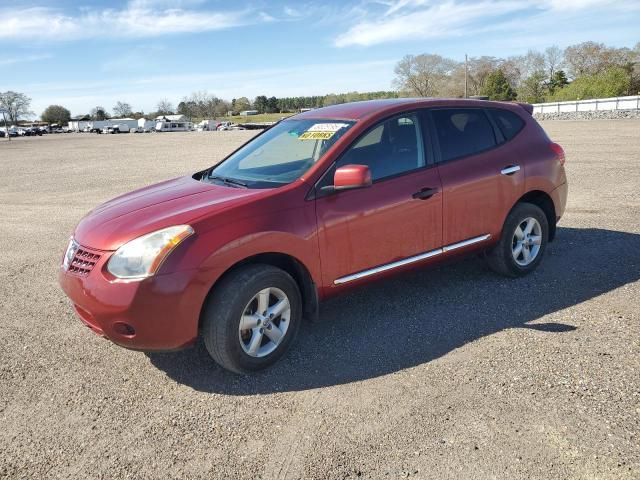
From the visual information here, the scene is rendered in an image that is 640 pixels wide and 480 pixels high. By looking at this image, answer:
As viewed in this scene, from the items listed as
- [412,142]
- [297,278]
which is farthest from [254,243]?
[412,142]

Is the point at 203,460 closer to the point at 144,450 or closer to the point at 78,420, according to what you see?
the point at 144,450

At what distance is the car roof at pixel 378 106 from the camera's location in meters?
4.47

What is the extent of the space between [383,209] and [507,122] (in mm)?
1979

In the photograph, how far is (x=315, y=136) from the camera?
174 inches

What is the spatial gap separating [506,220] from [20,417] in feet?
13.9

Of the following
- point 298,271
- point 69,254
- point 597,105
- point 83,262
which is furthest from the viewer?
point 597,105

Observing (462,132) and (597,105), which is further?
(597,105)

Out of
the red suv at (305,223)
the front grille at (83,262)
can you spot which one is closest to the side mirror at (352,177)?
the red suv at (305,223)

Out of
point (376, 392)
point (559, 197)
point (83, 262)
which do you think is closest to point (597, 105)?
point (559, 197)

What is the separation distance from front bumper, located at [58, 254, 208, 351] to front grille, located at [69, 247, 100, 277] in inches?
2.1

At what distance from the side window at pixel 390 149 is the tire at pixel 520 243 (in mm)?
1259

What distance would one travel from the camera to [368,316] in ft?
15.2

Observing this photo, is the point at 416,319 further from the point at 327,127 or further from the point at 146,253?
the point at 146,253

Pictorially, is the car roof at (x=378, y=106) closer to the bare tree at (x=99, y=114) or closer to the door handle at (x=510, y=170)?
the door handle at (x=510, y=170)
